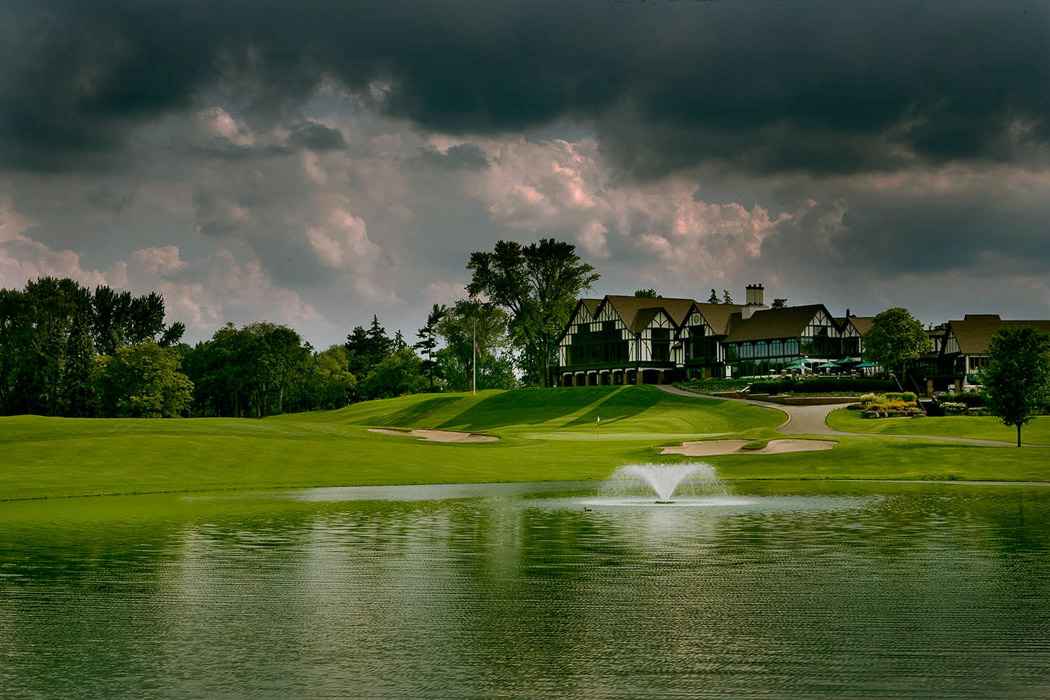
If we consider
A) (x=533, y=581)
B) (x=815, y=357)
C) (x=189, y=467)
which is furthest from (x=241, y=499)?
(x=815, y=357)

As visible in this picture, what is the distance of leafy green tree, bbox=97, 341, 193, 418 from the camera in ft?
375

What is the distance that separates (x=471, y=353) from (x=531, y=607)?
14239cm

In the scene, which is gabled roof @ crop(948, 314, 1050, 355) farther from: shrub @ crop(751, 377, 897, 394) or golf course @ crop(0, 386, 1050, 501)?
golf course @ crop(0, 386, 1050, 501)

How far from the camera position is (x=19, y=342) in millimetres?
124062

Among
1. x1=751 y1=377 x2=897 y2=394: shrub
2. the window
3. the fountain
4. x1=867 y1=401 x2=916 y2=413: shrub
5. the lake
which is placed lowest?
the fountain

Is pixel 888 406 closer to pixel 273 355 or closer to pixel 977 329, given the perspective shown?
pixel 977 329

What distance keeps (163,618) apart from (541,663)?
5.59 meters

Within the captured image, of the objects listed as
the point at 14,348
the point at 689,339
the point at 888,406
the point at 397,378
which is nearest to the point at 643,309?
the point at 689,339

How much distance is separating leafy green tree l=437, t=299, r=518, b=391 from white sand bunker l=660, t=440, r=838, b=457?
87823mm

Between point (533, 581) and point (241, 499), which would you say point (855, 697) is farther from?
point (241, 499)

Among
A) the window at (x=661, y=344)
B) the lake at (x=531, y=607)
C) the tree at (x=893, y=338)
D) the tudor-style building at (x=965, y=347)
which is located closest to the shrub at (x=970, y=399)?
the tree at (x=893, y=338)

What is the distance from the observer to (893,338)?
106688 mm

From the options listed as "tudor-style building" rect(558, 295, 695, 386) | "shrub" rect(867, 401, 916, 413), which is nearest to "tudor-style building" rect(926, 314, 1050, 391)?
"shrub" rect(867, 401, 916, 413)

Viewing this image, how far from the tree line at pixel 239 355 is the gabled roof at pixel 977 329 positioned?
44492mm
